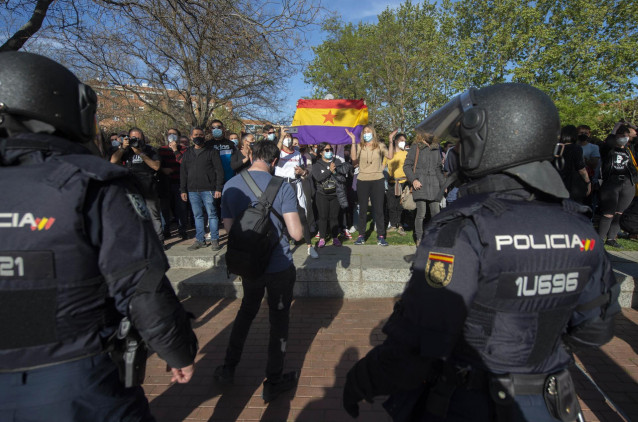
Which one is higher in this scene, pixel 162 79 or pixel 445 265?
pixel 162 79

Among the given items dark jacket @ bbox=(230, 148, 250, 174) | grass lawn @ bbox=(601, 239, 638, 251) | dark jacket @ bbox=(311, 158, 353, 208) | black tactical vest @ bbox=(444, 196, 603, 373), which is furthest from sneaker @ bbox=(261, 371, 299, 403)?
grass lawn @ bbox=(601, 239, 638, 251)

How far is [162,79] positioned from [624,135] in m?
13.3

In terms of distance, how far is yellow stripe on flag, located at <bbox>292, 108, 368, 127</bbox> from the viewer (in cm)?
830

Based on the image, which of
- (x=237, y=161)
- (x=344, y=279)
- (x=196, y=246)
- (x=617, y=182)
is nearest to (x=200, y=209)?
(x=196, y=246)

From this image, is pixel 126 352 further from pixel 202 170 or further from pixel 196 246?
pixel 202 170

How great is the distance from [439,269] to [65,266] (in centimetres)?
133

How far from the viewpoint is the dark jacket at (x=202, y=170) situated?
5.81 m

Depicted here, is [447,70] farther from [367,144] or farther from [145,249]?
[145,249]

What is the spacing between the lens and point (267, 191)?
2.70 meters

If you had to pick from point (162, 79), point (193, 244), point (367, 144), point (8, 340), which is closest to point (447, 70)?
point (162, 79)

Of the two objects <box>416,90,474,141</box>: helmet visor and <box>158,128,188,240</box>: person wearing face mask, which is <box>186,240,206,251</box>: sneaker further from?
<box>416,90,474,141</box>: helmet visor

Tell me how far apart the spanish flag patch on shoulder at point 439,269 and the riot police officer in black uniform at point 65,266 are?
1044 millimetres

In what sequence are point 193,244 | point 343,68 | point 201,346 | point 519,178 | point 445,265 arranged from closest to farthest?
point 445,265, point 519,178, point 201,346, point 193,244, point 343,68

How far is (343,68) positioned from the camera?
105 ft
